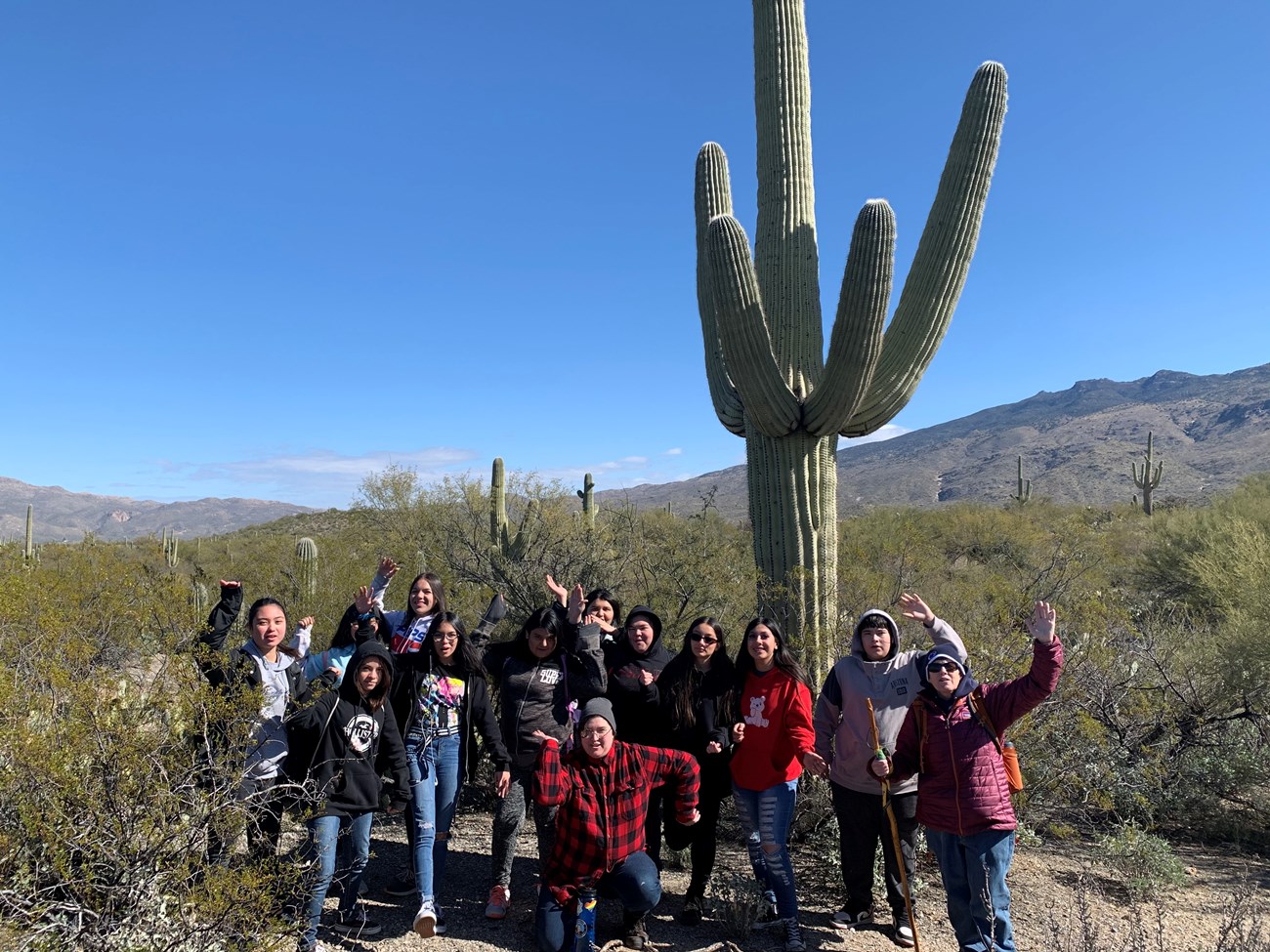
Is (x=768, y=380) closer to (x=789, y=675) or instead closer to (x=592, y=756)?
(x=789, y=675)

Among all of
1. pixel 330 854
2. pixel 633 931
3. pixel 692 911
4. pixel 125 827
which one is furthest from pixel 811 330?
pixel 125 827

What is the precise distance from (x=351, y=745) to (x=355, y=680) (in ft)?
0.98

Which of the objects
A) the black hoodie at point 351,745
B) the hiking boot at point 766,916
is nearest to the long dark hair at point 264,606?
the black hoodie at point 351,745

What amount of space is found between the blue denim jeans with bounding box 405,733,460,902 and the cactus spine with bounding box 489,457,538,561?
212 inches

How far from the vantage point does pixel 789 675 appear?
12.8 ft

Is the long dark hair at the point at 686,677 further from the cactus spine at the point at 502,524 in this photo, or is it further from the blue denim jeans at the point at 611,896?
the cactus spine at the point at 502,524

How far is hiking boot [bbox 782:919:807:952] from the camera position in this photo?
3709 mm

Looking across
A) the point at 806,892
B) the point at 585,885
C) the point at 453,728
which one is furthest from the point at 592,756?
the point at 806,892

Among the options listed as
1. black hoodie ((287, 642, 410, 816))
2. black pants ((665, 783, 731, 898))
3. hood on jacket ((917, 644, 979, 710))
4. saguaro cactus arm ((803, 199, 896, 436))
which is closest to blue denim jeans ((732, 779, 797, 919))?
black pants ((665, 783, 731, 898))

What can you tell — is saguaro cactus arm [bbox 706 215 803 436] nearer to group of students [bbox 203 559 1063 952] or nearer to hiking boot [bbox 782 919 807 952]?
group of students [bbox 203 559 1063 952]

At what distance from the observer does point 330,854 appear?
3555mm

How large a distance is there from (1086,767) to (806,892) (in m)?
2.29

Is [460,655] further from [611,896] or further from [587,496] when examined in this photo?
[587,496]

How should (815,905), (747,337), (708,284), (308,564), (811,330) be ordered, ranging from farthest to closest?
(308,564) → (708,284) → (811,330) → (747,337) → (815,905)
